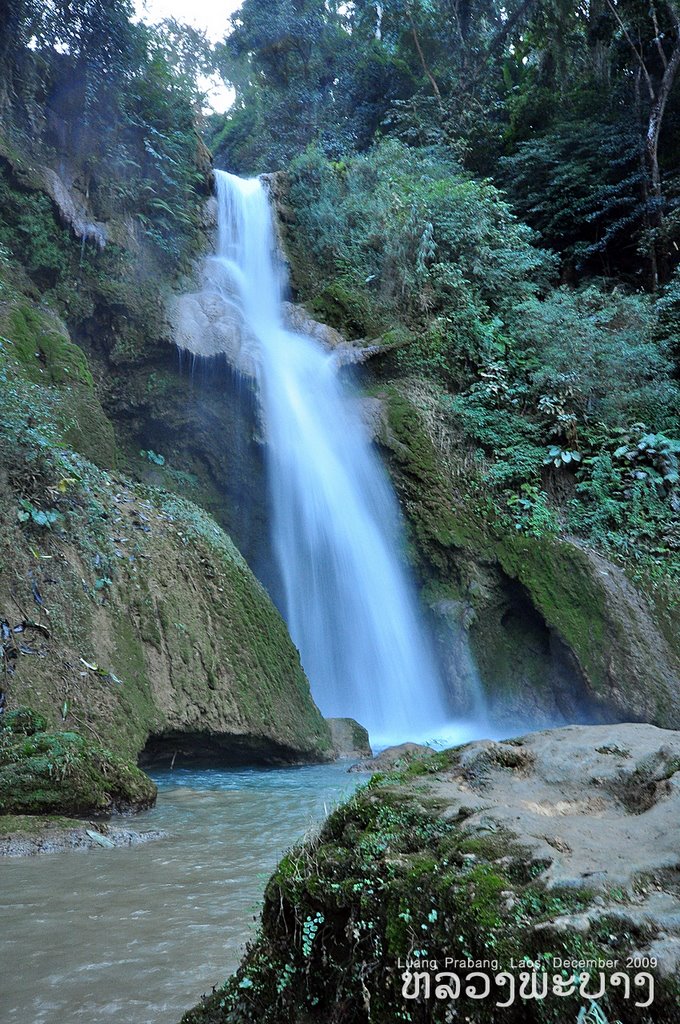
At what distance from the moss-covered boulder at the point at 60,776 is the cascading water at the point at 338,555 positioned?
5576 millimetres

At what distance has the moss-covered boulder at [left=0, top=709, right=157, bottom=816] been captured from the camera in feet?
17.0

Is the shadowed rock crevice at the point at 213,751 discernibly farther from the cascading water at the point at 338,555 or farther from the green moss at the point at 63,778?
the cascading water at the point at 338,555

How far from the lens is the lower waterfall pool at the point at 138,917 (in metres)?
2.52

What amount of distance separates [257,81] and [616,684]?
23.1 m

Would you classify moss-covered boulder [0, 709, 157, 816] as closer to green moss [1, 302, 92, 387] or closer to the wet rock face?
the wet rock face

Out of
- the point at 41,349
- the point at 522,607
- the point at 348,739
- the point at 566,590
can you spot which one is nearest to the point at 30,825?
the point at 348,739

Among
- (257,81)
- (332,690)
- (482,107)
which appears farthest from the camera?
(257,81)

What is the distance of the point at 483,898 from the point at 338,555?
1023 cm

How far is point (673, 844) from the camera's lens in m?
2.09

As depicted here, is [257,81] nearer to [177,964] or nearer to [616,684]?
[616,684]

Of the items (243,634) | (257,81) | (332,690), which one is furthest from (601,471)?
(257,81)

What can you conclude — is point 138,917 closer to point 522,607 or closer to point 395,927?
point 395,927

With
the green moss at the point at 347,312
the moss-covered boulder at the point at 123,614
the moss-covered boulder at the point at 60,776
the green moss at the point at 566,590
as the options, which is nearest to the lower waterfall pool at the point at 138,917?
the moss-covered boulder at the point at 60,776

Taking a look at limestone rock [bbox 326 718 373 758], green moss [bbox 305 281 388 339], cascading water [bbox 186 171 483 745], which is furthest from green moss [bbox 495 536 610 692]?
green moss [bbox 305 281 388 339]
